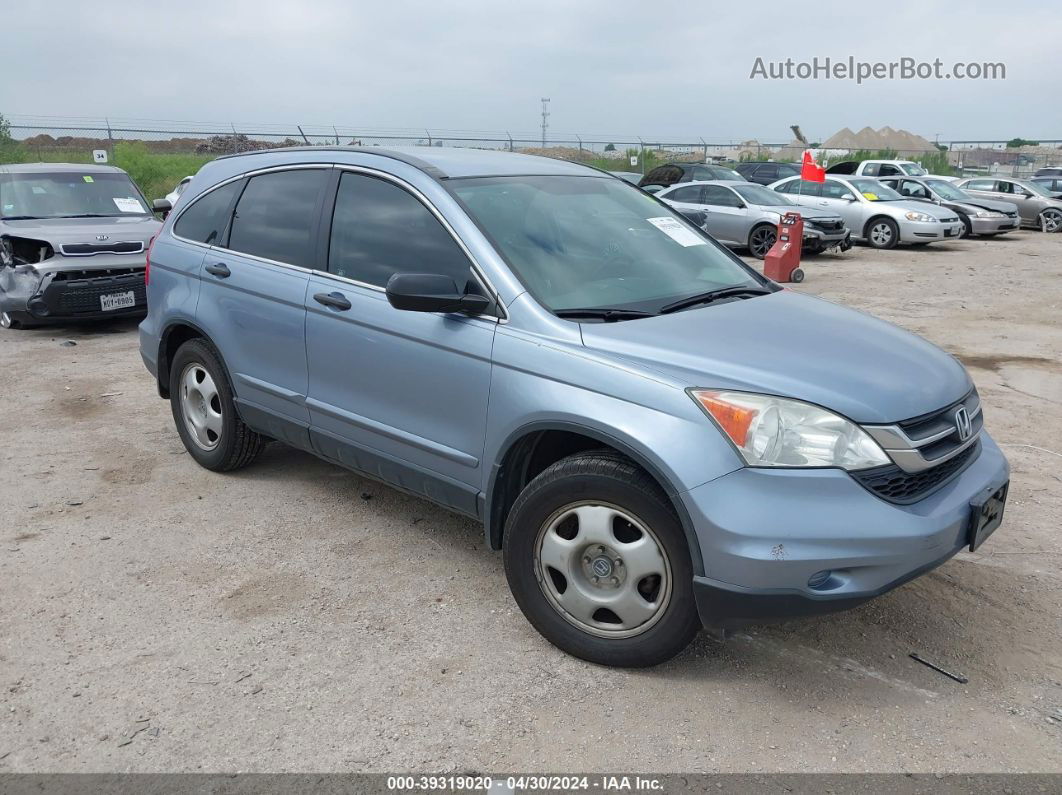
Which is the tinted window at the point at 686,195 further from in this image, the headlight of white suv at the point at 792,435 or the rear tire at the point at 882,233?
the headlight of white suv at the point at 792,435

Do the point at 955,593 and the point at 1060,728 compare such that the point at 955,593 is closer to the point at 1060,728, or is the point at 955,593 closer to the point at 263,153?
the point at 1060,728

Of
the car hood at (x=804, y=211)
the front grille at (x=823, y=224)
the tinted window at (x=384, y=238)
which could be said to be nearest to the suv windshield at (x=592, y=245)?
the tinted window at (x=384, y=238)

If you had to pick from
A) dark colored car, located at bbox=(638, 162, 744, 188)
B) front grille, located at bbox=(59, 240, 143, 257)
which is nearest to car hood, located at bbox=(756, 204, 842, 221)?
dark colored car, located at bbox=(638, 162, 744, 188)

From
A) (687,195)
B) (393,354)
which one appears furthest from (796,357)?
(687,195)

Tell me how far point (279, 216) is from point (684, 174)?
16448 millimetres

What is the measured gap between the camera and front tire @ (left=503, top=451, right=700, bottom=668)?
3.05 metres

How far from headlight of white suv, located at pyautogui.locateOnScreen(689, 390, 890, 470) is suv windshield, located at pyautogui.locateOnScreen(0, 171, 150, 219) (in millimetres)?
9194

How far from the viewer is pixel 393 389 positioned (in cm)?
389

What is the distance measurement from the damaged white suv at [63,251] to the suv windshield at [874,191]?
1398 centimetres

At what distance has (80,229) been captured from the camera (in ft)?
30.8

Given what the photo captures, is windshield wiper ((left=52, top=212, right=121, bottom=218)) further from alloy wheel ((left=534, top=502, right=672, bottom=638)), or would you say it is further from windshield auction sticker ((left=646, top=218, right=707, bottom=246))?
alloy wheel ((left=534, top=502, right=672, bottom=638))

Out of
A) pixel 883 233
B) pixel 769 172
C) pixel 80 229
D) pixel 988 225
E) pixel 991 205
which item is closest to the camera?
pixel 80 229

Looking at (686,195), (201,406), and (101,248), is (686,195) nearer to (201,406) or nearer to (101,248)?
(101,248)

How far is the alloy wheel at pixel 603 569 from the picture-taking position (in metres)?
3.10
